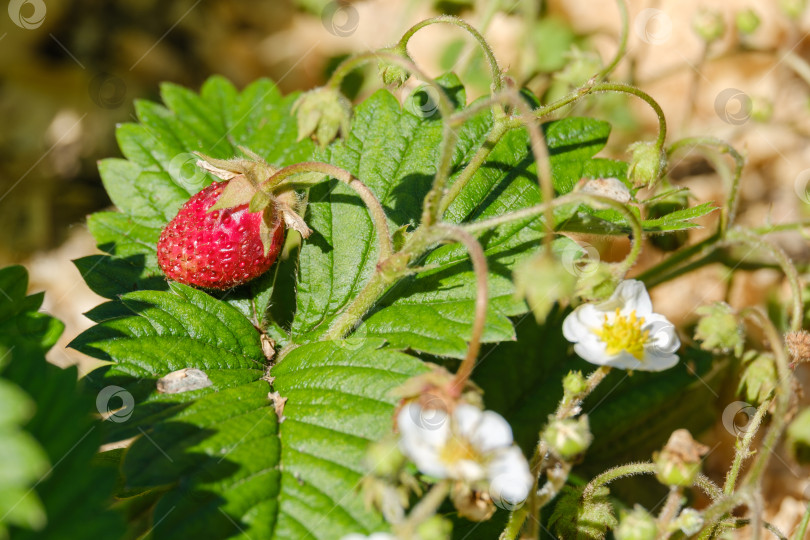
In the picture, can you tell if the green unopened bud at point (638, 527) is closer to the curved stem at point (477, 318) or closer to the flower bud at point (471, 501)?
the flower bud at point (471, 501)

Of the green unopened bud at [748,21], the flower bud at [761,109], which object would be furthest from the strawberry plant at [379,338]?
the green unopened bud at [748,21]

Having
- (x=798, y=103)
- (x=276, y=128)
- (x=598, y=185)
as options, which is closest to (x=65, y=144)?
(x=276, y=128)

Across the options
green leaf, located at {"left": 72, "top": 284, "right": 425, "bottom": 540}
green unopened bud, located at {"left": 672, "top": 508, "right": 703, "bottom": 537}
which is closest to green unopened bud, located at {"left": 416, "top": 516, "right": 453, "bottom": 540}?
green leaf, located at {"left": 72, "top": 284, "right": 425, "bottom": 540}

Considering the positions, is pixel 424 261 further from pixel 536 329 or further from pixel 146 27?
pixel 146 27

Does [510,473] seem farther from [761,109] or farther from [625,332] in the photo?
[761,109]

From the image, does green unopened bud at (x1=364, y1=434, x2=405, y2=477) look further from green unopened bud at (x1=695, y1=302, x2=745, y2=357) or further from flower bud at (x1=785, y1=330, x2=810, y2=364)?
flower bud at (x1=785, y1=330, x2=810, y2=364)

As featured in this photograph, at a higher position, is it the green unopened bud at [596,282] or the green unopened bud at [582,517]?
the green unopened bud at [596,282]

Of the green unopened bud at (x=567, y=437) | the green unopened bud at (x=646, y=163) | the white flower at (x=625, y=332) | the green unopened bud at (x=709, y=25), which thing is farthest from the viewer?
the green unopened bud at (x=709, y=25)
